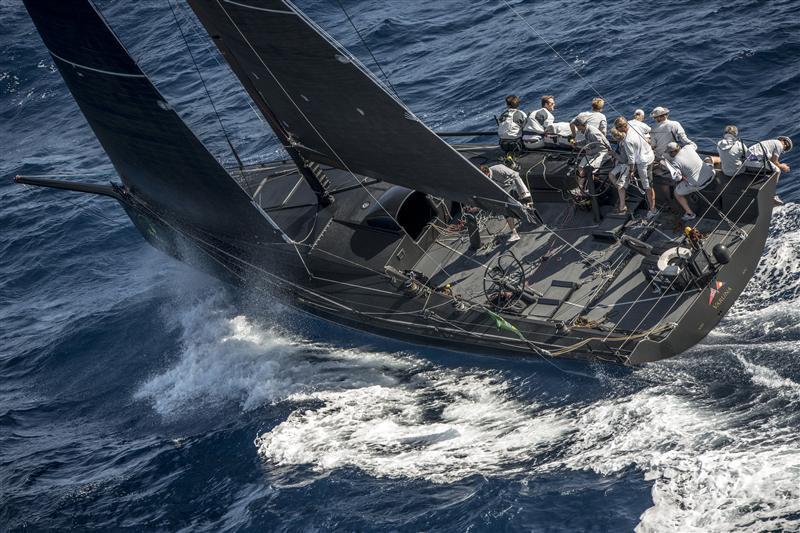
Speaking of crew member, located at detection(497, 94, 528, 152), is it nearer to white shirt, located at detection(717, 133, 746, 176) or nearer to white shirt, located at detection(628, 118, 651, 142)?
white shirt, located at detection(628, 118, 651, 142)

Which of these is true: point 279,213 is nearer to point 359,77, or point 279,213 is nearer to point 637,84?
point 359,77

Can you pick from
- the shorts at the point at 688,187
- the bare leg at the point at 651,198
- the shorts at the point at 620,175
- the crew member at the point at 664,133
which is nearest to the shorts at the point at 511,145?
the shorts at the point at 620,175

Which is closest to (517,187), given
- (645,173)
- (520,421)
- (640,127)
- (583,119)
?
(583,119)

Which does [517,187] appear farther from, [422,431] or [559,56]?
[559,56]

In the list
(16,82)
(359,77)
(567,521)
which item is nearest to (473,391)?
(567,521)

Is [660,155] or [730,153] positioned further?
[660,155]

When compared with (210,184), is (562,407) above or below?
below

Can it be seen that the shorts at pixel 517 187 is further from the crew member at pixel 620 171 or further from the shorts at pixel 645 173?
the shorts at pixel 645 173
